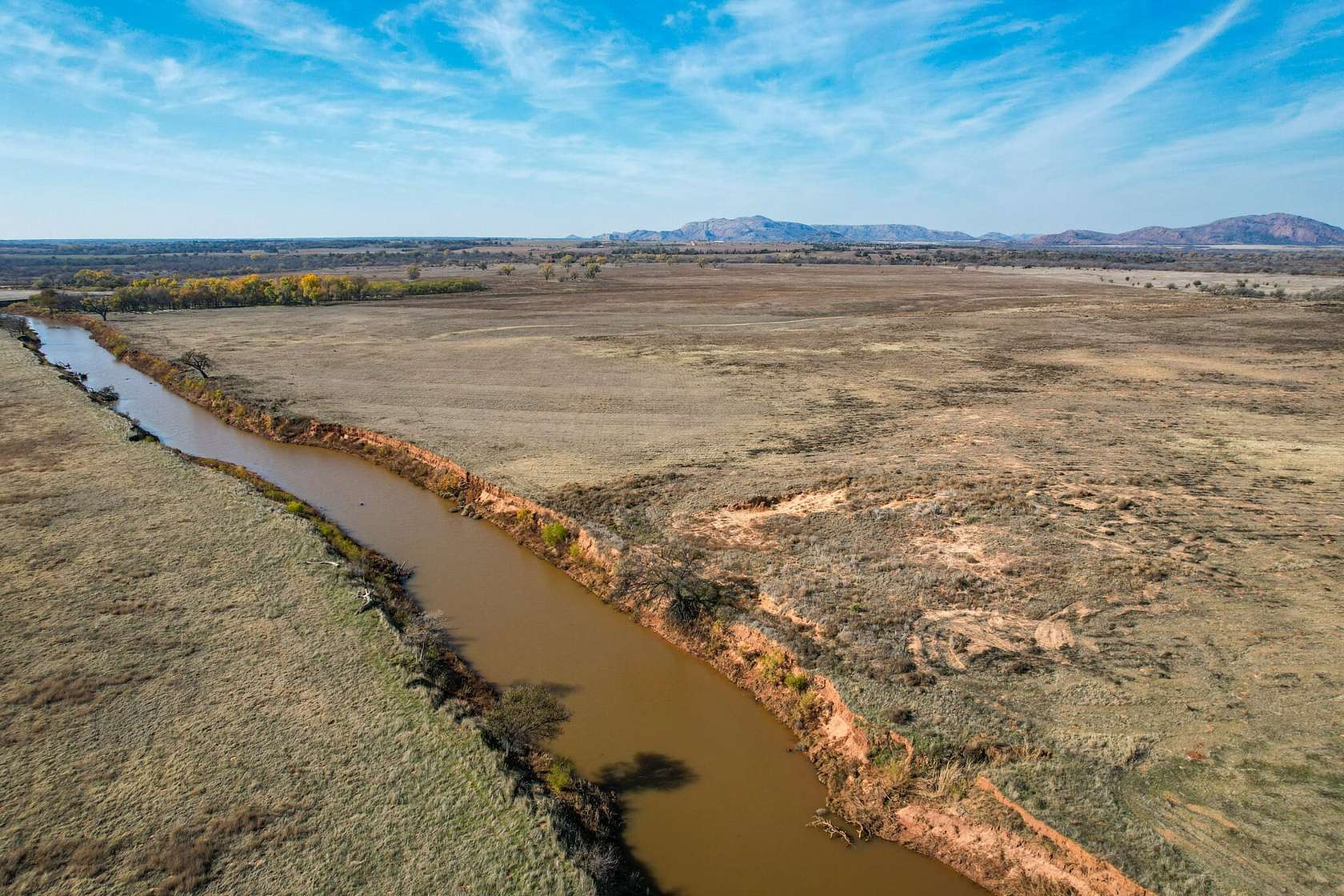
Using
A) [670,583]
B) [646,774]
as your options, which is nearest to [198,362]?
[670,583]

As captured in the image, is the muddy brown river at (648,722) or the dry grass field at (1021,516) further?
the dry grass field at (1021,516)

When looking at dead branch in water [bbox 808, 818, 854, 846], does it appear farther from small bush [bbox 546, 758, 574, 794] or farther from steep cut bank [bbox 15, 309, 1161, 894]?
small bush [bbox 546, 758, 574, 794]

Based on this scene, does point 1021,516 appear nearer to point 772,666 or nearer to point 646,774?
point 772,666

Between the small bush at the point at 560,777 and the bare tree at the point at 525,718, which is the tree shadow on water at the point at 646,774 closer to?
the small bush at the point at 560,777

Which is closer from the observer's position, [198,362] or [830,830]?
[830,830]

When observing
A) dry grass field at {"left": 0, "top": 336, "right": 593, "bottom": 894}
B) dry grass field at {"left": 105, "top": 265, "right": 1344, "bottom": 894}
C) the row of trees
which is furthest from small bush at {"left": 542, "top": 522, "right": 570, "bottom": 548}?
the row of trees

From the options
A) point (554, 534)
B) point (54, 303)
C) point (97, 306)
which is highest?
point (54, 303)

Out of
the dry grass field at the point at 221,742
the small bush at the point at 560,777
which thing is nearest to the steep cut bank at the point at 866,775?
the small bush at the point at 560,777
